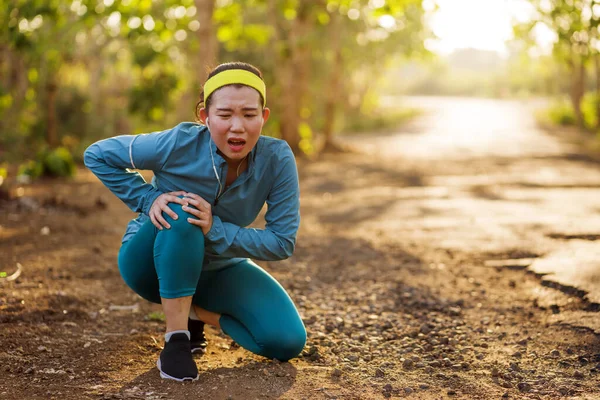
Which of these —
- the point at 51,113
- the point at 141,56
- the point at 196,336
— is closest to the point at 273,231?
the point at 196,336

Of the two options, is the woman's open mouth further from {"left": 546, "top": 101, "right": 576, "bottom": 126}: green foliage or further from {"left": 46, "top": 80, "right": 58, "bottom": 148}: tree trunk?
{"left": 546, "top": 101, "right": 576, "bottom": 126}: green foliage

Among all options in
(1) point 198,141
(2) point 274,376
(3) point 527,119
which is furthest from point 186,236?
(3) point 527,119

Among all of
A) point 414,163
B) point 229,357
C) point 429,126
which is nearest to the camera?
point 229,357

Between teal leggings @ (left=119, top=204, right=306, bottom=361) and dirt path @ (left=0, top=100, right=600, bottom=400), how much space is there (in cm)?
13

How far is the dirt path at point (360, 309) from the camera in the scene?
3.08m

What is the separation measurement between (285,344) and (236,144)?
94cm

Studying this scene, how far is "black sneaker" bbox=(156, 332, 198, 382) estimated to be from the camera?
2984 millimetres

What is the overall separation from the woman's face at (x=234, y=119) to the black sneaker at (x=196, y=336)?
97 centimetres

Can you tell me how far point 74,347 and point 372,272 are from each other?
2.45 m

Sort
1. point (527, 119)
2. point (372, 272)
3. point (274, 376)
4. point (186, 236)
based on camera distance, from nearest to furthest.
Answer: point (186, 236), point (274, 376), point (372, 272), point (527, 119)

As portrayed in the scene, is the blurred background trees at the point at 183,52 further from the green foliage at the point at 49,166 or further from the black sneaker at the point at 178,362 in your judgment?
the black sneaker at the point at 178,362

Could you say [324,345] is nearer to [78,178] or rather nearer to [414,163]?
[78,178]

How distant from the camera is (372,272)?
529cm

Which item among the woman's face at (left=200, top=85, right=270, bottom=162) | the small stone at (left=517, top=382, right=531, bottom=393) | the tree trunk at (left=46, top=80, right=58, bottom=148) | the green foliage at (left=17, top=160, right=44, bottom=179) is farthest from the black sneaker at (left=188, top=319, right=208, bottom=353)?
the tree trunk at (left=46, top=80, right=58, bottom=148)
